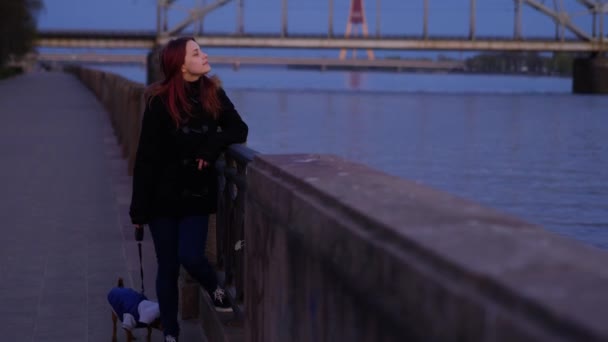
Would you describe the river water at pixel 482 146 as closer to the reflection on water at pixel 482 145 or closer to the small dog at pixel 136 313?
the reflection on water at pixel 482 145

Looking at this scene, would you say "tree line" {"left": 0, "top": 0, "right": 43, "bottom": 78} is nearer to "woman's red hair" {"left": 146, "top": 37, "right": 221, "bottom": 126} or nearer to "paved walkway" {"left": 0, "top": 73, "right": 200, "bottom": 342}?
"paved walkway" {"left": 0, "top": 73, "right": 200, "bottom": 342}

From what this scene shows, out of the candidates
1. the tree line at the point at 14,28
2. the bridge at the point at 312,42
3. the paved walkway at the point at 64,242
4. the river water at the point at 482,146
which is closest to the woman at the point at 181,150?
the paved walkway at the point at 64,242

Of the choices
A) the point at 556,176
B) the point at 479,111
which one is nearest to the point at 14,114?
the point at 556,176

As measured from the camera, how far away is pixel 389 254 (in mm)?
2213

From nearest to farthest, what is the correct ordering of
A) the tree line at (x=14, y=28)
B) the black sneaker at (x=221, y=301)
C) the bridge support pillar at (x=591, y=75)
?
the black sneaker at (x=221, y=301)
the tree line at (x=14, y=28)
the bridge support pillar at (x=591, y=75)

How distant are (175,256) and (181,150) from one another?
1.70ft

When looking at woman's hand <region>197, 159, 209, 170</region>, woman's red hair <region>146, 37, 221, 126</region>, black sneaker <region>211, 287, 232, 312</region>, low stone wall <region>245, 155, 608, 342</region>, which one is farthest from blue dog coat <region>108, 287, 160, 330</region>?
low stone wall <region>245, 155, 608, 342</region>

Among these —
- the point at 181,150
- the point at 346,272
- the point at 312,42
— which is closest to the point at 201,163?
the point at 181,150

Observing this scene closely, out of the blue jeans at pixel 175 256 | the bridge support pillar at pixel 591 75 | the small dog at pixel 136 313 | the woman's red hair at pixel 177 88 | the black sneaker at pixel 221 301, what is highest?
the woman's red hair at pixel 177 88

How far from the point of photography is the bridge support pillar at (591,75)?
362 feet

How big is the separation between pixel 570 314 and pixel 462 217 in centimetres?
75

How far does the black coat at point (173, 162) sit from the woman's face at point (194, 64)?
11 centimetres

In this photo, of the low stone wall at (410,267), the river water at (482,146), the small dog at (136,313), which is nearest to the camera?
the low stone wall at (410,267)

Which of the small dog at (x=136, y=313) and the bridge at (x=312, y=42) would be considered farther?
the bridge at (x=312, y=42)
